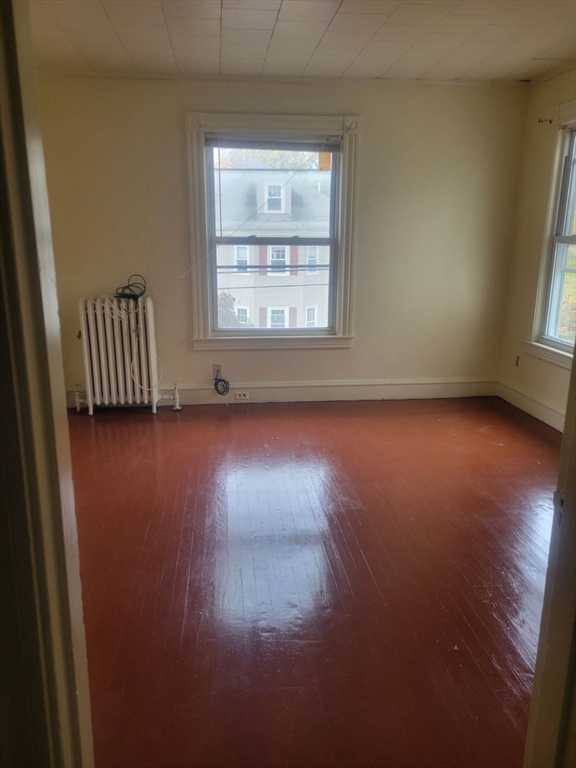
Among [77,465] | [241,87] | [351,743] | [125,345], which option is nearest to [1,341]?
[351,743]

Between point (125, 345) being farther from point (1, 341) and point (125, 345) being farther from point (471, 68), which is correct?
point (1, 341)

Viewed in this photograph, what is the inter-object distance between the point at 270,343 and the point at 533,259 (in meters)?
2.25

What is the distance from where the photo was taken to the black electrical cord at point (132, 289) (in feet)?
14.3

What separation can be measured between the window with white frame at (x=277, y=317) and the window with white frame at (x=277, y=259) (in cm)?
32

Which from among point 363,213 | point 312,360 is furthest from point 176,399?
point 363,213

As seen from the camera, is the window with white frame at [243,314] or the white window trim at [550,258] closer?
the white window trim at [550,258]

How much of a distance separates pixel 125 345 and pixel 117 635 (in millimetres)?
2715

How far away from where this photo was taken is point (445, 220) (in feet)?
15.2

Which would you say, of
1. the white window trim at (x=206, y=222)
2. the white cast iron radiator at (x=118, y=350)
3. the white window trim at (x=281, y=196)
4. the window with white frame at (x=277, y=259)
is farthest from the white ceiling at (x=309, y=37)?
the white cast iron radiator at (x=118, y=350)

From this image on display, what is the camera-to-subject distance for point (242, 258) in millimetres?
4543

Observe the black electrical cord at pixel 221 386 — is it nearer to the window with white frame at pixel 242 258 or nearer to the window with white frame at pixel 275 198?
the window with white frame at pixel 242 258

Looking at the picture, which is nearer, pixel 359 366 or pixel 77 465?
pixel 77 465

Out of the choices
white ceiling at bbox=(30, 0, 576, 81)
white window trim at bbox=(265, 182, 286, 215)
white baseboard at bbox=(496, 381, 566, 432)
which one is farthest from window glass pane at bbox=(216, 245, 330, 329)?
white baseboard at bbox=(496, 381, 566, 432)

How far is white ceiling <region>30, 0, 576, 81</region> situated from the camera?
2928mm
